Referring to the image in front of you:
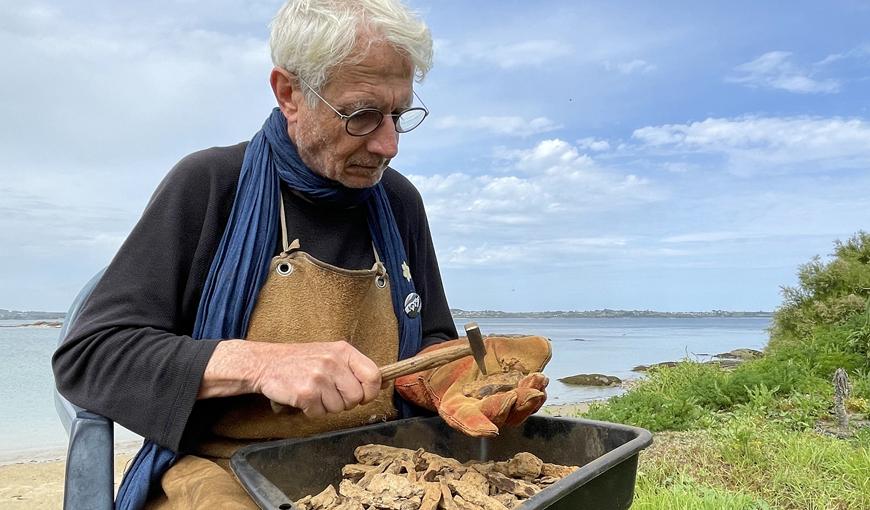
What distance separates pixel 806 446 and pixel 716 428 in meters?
0.98

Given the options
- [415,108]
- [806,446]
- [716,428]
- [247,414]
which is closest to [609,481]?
[247,414]

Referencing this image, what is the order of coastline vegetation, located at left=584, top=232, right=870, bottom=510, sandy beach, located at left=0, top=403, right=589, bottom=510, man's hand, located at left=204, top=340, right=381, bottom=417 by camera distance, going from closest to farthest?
man's hand, located at left=204, top=340, right=381, bottom=417, coastline vegetation, located at left=584, top=232, right=870, bottom=510, sandy beach, located at left=0, top=403, right=589, bottom=510

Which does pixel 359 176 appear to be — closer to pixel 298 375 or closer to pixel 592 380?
pixel 298 375

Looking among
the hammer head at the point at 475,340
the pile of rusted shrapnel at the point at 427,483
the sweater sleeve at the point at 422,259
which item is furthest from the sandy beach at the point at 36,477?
the hammer head at the point at 475,340

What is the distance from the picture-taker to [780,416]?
564 centimetres

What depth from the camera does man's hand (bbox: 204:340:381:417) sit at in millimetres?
1493

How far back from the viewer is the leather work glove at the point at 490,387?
1.62 meters

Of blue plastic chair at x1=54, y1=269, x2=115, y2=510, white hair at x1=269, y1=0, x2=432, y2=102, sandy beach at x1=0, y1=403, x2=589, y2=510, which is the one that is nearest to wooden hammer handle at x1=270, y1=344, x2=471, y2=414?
blue plastic chair at x1=54, y1=269, x2=115, y2=510

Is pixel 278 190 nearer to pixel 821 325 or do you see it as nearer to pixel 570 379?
pixel 821 325

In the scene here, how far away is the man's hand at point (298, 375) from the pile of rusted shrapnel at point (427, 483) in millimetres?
168

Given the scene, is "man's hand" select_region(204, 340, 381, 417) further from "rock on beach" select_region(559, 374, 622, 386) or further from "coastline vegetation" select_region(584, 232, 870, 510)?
"rock on beach" select_region(559, 374, 622, 386)

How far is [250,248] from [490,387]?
689 mm

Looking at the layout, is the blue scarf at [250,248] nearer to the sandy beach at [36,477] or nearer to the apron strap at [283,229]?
the apron strap at [283,229]

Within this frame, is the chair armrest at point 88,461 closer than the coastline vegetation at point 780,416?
Yes
